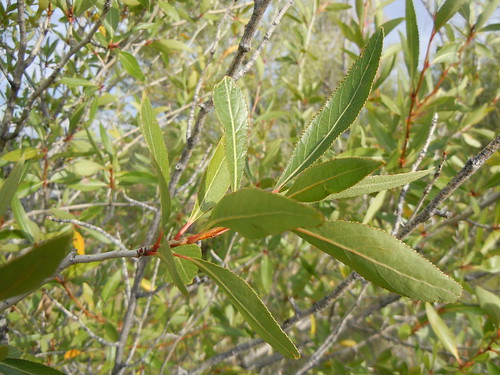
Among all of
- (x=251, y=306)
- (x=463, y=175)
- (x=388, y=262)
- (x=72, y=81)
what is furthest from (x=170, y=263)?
(x=72, y=81)

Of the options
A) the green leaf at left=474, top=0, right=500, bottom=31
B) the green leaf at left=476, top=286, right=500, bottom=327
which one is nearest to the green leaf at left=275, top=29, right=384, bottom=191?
the green leaf at left=476, top=286, right=500, bottom=327

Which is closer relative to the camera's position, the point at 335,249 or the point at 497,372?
the point at 335,249

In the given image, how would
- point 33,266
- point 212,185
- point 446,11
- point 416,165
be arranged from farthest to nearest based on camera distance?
point 446,11 → point 416,165 → point 212,185 → point 33,266

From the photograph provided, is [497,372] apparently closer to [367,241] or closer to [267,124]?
[367,241]

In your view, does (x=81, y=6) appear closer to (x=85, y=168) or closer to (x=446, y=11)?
(x=85, y=168)

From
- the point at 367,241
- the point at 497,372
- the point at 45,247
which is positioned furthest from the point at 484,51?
the point at 45,247

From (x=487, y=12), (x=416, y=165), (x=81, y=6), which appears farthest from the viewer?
(x=487, y=12)
